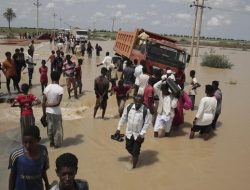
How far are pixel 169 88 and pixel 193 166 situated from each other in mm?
2268

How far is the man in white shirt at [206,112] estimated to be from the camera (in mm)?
8862

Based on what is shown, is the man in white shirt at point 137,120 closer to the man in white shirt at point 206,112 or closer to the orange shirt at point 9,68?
the man in white shirt at point 206,112

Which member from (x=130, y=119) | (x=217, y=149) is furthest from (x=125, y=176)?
(x=217, y=149)

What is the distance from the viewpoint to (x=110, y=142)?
900 centimetres

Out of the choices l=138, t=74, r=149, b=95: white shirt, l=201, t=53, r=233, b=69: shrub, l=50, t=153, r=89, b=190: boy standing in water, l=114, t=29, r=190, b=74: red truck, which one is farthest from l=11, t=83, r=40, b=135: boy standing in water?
l=201, t=53, r=233, b=69: shrub

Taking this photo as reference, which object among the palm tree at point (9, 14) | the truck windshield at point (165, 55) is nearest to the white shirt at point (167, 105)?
the truck windshield at point (165, 55)

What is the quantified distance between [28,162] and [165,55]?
11.8m

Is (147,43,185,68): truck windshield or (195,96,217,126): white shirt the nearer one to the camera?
(195,96,217,126): white shirt

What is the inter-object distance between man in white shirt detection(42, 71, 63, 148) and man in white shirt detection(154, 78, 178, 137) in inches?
98.6

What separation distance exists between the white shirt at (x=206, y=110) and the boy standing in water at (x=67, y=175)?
6.13 meters

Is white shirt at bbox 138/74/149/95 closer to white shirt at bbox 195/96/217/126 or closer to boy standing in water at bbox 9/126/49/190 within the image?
white shirt at bbox 195/96/217/126

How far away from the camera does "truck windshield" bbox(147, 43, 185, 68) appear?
595 inches

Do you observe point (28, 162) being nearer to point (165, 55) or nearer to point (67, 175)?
point (67, 175)

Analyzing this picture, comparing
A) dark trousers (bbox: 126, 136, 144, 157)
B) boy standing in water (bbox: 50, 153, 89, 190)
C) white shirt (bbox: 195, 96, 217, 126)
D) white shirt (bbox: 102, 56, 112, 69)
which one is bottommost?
dark trousers (bbox: 126, 136, 144, 157)
